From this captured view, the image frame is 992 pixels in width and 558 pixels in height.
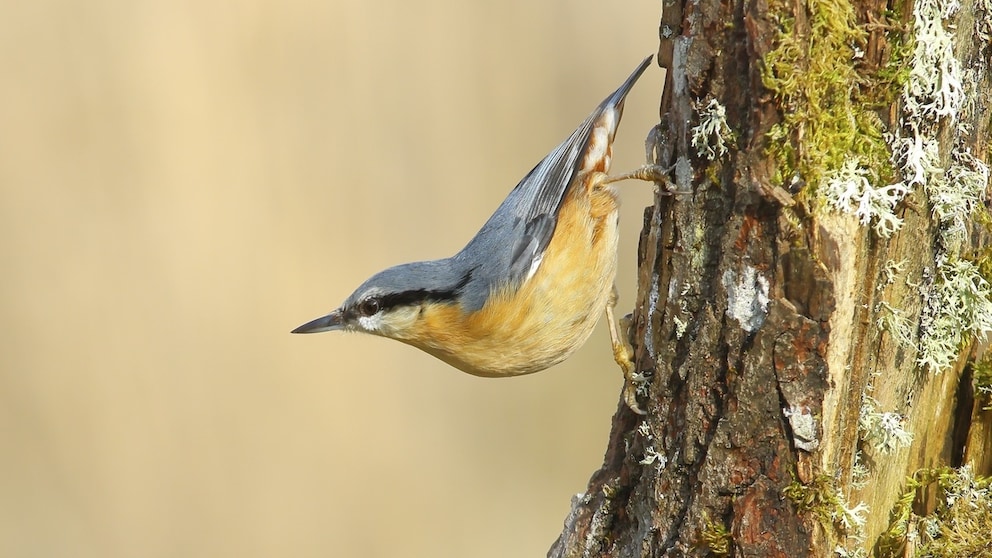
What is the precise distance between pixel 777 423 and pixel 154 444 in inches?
142

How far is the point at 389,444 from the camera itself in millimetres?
5055

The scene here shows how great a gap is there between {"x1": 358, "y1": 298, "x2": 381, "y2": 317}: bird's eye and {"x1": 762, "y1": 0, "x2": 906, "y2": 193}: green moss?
1.94m

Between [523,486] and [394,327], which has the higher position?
[394,327]

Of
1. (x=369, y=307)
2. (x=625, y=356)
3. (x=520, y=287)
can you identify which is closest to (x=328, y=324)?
(x=369, y=307)

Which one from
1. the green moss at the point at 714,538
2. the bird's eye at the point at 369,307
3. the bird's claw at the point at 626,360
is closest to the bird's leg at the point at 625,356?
the bird's claw at the point at 626,360

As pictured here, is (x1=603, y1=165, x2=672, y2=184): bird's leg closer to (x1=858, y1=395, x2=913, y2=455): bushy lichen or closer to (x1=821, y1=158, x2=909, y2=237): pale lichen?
(x1=821, y1=158, x2=909, y2=237): pale lichen

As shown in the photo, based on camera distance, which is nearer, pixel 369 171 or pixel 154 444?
pixel 154 444

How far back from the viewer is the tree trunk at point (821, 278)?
194cm

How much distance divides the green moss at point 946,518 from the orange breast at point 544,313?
4.97ft

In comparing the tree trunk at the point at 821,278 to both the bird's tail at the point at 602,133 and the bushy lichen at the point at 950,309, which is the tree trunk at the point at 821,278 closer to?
the bushy lichen at the point at 950,309

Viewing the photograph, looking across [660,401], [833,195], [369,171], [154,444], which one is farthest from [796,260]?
[154,444]

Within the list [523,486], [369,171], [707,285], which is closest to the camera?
[707,285]

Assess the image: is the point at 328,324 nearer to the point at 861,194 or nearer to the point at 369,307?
the point at 369,307

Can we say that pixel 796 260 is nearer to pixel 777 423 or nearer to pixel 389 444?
pixel 777 423
